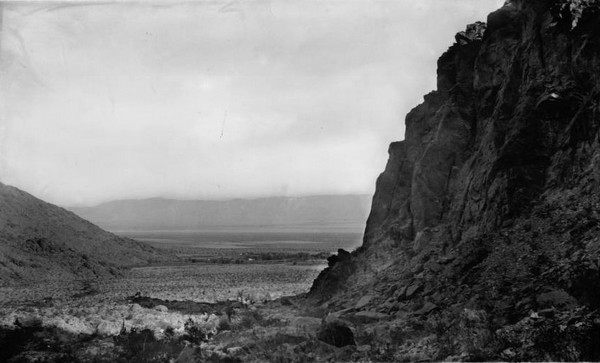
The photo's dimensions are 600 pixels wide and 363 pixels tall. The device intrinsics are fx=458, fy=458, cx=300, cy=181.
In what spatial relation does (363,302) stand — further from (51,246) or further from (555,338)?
(51,246)

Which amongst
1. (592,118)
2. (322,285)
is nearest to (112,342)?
(322,285)

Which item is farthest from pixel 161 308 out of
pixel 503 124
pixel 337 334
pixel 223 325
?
pixel 503 124

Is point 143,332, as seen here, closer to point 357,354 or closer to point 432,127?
point 357,354

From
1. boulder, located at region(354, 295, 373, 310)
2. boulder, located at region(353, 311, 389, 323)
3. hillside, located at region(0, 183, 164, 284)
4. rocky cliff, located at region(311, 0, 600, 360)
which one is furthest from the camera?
hillside, located at region(0, 183, 164, 284)

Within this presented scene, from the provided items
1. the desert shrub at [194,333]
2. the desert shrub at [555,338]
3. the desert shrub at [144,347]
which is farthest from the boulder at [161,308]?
the desert shrub at [555,338]

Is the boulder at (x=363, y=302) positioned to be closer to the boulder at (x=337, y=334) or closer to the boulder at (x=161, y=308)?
the boulder at (x=337, y=334)

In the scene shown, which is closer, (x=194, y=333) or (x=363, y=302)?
(x=194, y=333)

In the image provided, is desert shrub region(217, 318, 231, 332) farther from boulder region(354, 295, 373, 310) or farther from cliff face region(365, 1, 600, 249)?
cliff face region(365, 1, 600, 249)

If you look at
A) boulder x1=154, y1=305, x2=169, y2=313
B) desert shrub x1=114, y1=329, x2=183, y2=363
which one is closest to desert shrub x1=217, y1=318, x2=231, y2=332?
desert shrub x1=114, y1=329, x2=183, y2=363
